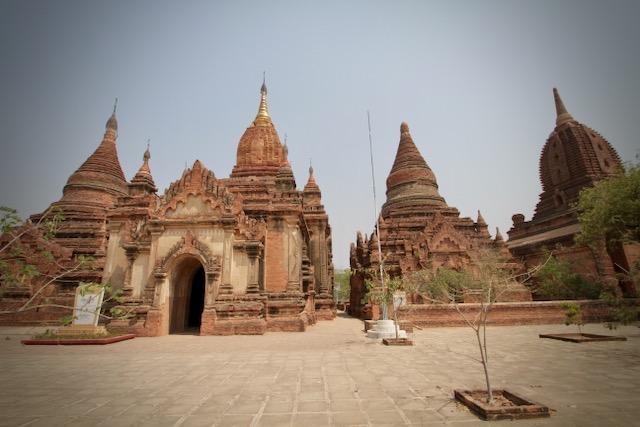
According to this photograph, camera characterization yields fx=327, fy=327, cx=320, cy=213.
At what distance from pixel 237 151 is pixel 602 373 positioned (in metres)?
26.6

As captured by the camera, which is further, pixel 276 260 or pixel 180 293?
pixel 276 260

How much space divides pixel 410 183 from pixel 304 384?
92.9 feet

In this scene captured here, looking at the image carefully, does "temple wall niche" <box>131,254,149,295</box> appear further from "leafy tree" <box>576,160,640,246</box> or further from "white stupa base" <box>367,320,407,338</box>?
"leafy tree" <box>576,160,640,246</box>

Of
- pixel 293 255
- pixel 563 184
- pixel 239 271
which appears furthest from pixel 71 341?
pixel 563 184

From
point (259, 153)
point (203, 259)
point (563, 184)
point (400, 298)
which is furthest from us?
point (563, 184)

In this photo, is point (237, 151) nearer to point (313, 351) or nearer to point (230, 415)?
point (313, 351)

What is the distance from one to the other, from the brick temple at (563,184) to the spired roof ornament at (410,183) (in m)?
8.49

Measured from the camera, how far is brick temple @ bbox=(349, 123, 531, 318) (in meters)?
23.6

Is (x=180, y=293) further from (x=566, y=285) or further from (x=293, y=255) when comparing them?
(x=566, y=285)

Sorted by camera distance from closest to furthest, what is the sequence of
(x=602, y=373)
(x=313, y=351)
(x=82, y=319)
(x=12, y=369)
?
(x=602, y=373) < (x=12, y=369) < (x=313, y=351) < (x=82, y=319)

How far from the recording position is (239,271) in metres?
15.7

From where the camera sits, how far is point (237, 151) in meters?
28.3

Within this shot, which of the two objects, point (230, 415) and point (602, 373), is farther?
point (602, 373)

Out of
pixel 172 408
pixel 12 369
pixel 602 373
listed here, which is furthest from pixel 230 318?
pixel 602 373
